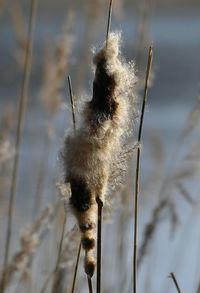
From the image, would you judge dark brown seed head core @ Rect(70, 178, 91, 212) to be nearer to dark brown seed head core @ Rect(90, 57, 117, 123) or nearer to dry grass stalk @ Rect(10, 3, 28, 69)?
dark brown seed head core @ Rect(90, 57, 117, 123)

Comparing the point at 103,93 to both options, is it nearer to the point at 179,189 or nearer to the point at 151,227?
the point at 151,227

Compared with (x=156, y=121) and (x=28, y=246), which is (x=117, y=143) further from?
(x=156, y=121)

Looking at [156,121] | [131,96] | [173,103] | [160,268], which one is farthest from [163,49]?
[131,96]

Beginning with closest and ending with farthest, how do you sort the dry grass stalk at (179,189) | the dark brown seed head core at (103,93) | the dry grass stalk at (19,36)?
the dark brown seed head core at (103,93)
the dry grass stalk at (179,189)
the dry grass stalk at (19,36)

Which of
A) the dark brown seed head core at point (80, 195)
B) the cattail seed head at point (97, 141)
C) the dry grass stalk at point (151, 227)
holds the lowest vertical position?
the dark brown seed head core at point (80, 195)

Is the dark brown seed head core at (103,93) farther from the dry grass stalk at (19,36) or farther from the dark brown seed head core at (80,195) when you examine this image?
the dry grass stalk at (19,36)

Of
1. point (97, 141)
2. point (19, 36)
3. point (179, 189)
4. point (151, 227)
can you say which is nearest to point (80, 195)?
point (97, 141)

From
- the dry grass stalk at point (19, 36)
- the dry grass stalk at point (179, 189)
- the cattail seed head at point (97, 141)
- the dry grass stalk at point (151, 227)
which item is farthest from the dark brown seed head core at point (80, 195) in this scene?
the dry grass stalk at point (19, 36)

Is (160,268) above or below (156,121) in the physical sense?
below

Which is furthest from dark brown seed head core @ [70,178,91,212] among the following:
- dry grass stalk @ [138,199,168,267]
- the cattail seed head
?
dry grass stalk @ [138,199,168,267]

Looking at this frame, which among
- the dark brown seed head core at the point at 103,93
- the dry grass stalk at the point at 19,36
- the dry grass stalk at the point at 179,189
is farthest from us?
the dry grass stalk at the point at 19,36

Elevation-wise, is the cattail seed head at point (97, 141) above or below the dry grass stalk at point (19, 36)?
below
